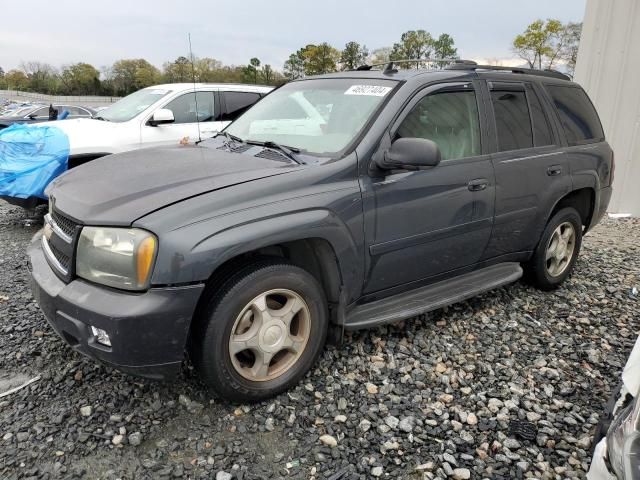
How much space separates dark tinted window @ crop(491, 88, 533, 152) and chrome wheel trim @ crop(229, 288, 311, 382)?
1.96 meters

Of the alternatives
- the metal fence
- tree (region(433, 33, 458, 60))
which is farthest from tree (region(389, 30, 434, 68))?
the metal fence

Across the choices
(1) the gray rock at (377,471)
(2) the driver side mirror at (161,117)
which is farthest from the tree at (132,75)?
(1) the gray rock at (377,471)

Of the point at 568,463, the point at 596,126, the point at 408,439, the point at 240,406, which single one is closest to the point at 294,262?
the point at 240,406

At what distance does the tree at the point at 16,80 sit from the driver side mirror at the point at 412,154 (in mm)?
93841

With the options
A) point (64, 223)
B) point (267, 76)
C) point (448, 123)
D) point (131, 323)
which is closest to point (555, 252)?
point (448, 123)

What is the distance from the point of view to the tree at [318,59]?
6506 centimetres

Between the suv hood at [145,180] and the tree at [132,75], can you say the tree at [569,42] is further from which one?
the suv hood at [145,180]

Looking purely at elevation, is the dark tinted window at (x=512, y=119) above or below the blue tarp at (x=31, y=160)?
above

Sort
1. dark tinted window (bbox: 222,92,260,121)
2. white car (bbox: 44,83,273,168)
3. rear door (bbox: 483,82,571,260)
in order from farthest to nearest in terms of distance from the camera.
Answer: dark tinted window (bbox: 222,92,260,121)
white car (bbox: 44,83,273,168)
rear door (bbox: 483,82,571,260)

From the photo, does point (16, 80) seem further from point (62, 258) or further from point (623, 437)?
point (623, 437)

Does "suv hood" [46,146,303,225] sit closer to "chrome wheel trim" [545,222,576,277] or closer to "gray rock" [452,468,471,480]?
"gray rock" [452,468,471,480]

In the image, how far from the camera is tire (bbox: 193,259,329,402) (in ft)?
7.89

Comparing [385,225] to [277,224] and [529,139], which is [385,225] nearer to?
[277,224]

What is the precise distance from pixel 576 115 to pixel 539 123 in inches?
24.4
